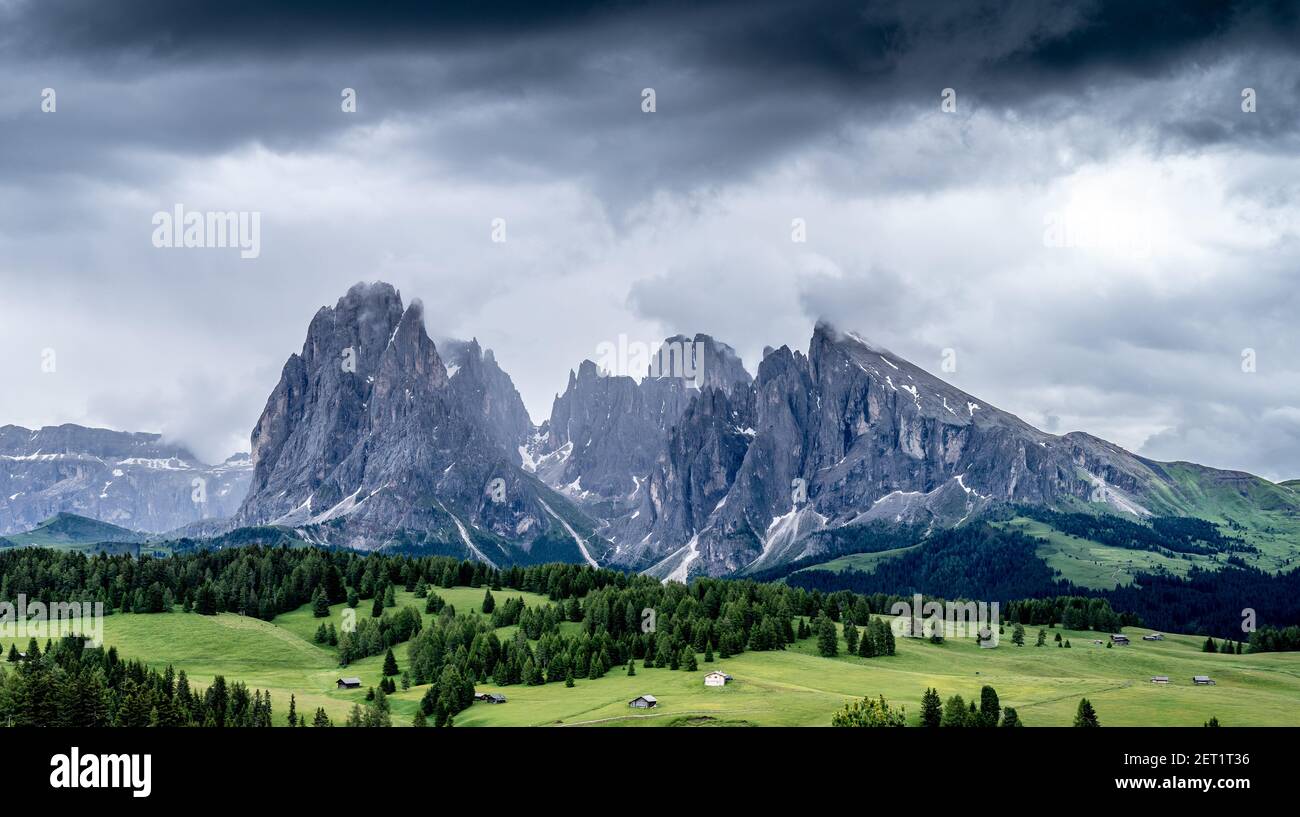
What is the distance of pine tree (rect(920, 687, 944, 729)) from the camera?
124188mm

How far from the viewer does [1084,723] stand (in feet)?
398

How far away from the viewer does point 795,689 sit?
148750mm

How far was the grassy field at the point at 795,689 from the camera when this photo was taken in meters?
133

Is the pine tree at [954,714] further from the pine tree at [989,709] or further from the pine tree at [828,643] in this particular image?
the pine tree at [828,643]

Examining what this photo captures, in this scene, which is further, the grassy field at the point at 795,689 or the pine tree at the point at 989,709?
the grassy field at the point at 795,689

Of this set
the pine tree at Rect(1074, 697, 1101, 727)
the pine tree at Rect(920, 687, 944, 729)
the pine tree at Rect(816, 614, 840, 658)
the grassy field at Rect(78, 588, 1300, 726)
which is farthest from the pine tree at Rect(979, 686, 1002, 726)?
the pine tree at Rect(816, 614, 840, 658)

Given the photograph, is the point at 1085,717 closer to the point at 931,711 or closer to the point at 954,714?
the point at 954,714

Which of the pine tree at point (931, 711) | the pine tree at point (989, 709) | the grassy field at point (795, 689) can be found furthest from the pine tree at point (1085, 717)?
the pine tree at point (931, 711)

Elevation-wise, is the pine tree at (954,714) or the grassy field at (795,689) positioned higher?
the pine tree at (954,714)

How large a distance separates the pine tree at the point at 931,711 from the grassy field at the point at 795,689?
181 centimetres

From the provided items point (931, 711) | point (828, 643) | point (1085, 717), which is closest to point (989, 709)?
point (931, 711)
